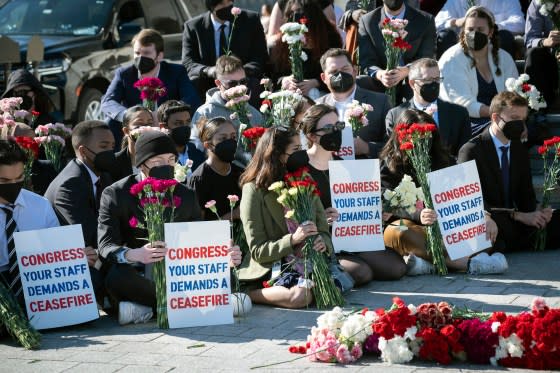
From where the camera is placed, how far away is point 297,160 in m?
8.75

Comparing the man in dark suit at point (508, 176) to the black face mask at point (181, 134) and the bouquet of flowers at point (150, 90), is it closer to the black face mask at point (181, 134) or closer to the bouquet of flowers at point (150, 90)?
the black face mask at point (181, 134)

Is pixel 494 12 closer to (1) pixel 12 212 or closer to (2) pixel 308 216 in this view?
(2) pixel 308 216

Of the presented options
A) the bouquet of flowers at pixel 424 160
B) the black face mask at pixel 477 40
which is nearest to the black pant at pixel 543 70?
the black face mask at pixel 477 40

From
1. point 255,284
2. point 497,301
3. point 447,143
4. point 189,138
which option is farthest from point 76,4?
point 497,301

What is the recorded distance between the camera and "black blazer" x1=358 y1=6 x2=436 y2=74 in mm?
12352

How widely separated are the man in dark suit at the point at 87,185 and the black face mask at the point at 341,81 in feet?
8.41

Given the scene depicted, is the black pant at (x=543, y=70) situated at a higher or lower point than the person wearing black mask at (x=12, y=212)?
higher

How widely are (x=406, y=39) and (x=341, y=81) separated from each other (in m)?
1.65

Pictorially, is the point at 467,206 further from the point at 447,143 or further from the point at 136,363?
the point at 136,363

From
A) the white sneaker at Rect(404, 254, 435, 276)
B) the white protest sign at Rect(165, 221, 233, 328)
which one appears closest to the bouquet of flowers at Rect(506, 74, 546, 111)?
the white sneaker at Rect(404, 254, 435, 276)

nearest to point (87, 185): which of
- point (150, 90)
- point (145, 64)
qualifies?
point (150, 90)

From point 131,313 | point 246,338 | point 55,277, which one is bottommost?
point 246,338

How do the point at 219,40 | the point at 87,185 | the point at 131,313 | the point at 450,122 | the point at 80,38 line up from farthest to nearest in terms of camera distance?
the point at 80,38 → the point at 219,40 → the point at 450,122 → the point at 87,185 → the point at 131,313

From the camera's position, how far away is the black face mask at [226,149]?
962 centimetres
